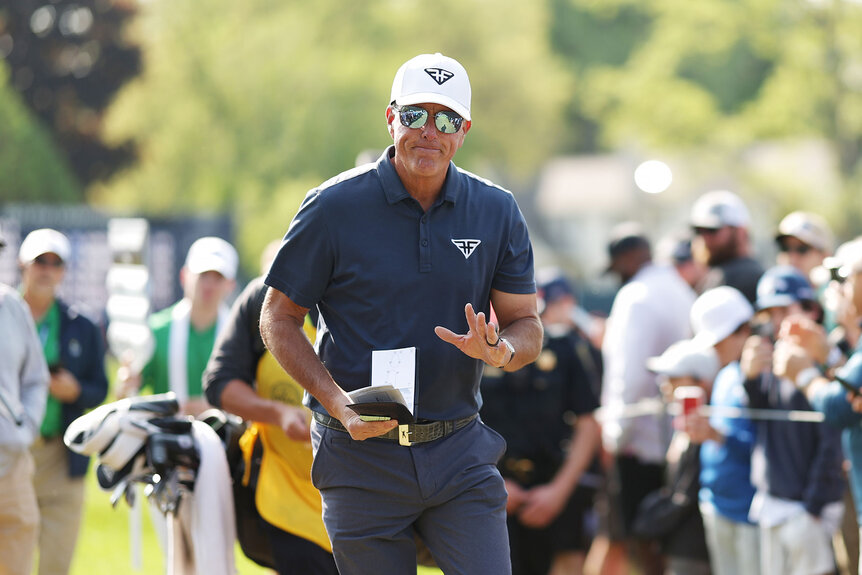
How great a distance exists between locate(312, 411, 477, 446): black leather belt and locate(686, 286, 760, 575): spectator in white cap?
3042 millimetres

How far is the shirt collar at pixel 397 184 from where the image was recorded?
14.4 ft

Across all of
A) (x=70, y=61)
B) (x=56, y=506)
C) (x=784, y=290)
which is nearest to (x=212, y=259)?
(x=56, y=506)

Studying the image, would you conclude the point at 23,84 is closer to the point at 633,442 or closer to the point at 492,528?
the point at 633,442

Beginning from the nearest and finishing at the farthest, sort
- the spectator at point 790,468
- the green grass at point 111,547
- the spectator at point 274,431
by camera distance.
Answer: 1. the spectator at point 274,431
2. the spectator at point 790,468
3. the green grass at point 111,547

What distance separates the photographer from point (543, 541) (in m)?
7.84

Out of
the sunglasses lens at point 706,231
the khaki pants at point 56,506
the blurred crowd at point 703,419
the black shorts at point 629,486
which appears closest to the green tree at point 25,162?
the blurred crowd at point 703,419

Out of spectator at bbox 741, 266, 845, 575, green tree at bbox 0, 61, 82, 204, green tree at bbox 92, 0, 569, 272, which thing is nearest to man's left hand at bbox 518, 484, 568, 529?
spectator at bbox 741, 266, 845, 575

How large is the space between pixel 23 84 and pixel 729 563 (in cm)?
4290

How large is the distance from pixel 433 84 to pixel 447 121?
0.13m

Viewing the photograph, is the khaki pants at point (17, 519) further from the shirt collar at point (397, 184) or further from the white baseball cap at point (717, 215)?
the white baseball cap at point (717, 215)

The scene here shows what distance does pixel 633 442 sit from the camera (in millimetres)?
8445

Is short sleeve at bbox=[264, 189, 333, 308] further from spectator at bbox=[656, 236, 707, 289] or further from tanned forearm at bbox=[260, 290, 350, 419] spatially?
spectator at bbox=[656, 236, 707, 289]

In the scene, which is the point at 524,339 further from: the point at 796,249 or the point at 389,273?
the point at 796,249

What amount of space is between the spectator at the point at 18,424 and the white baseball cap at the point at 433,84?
3117 millimetres
